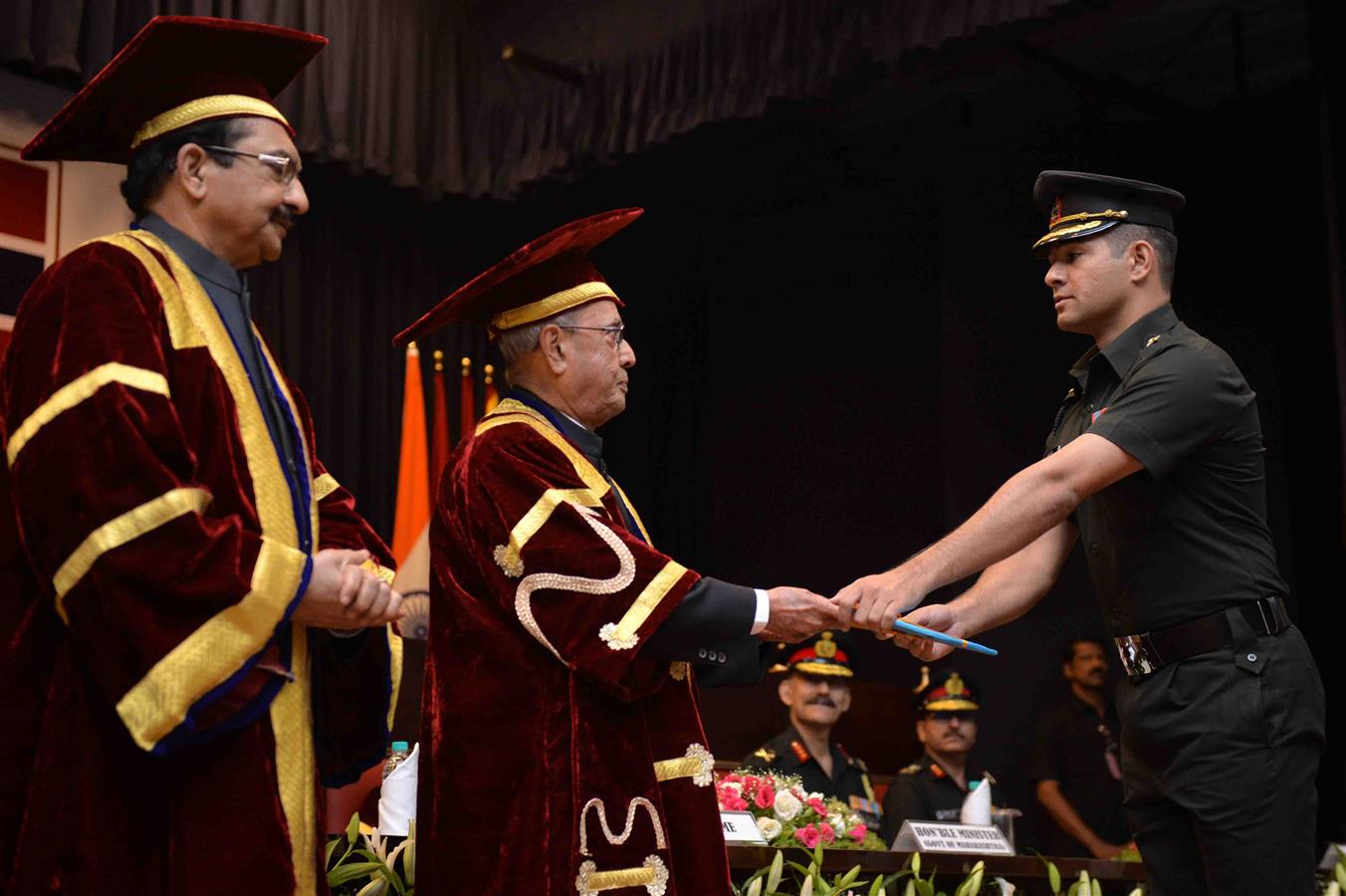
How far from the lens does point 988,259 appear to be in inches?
304

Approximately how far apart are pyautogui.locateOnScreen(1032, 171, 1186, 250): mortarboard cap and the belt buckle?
75cm

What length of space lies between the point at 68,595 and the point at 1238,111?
665 cm

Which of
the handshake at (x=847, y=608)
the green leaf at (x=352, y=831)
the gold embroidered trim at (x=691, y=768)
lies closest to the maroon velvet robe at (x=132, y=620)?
the gold embroidered trim at (x=691, y=768)

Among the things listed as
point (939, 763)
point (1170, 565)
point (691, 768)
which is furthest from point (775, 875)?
point (939, 763)

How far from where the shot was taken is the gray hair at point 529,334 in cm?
265

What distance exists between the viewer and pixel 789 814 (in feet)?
11.6

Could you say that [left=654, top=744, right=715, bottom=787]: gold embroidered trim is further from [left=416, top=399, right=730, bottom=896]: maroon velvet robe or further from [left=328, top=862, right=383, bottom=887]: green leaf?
[left=328, top=862, right=383, bottom=887]: green leaf

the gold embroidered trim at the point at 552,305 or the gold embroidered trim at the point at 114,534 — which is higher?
the gold embroidered trim at the point at 552,305

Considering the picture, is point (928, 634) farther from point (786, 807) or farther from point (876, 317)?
point (876, 317)

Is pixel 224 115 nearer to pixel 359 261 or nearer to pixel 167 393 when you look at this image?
pixel 167 393

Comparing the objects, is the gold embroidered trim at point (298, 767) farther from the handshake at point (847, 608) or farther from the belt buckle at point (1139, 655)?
the belt buckle at point (1139, 655)

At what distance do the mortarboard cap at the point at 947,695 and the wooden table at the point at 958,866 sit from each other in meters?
2.06

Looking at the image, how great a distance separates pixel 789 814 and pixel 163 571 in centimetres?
223

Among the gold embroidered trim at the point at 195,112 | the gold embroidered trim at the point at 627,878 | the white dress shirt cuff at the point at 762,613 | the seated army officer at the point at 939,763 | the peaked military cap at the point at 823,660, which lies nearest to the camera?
the gold embroidered trim at the point at 195,112
